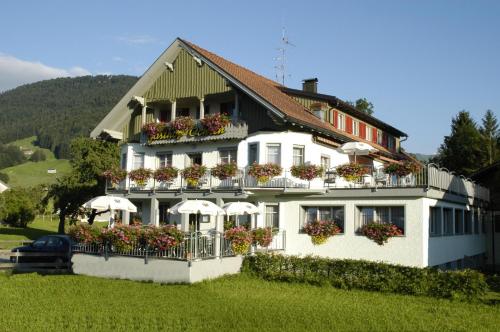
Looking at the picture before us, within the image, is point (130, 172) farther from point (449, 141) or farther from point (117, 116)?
point (449, 141)

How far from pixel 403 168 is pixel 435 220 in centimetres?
400

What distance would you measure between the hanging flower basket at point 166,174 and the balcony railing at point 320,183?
1.45ft

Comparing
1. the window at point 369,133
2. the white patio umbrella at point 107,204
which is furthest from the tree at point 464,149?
the white patio umbrella at point 107,204

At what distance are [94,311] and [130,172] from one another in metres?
14.1

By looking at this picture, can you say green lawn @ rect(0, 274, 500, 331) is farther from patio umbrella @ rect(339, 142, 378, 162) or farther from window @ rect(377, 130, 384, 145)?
window @ rect(377, 130, 384, 145)

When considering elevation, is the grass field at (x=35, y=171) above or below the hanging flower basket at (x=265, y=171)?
above

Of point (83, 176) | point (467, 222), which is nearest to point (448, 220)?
point (467, 222)

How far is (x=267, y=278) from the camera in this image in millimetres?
21062

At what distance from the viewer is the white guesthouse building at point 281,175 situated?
23.0 metres

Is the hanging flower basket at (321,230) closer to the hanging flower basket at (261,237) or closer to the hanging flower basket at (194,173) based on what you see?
the hanging flower basket at (261,237)

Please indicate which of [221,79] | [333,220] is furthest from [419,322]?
[221,79]

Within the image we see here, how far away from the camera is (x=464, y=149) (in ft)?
185

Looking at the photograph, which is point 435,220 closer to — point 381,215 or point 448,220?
point 448,220

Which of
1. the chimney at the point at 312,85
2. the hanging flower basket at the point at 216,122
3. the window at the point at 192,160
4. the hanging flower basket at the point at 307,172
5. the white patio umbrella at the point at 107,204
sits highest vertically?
the chimney at the point at 312,85
